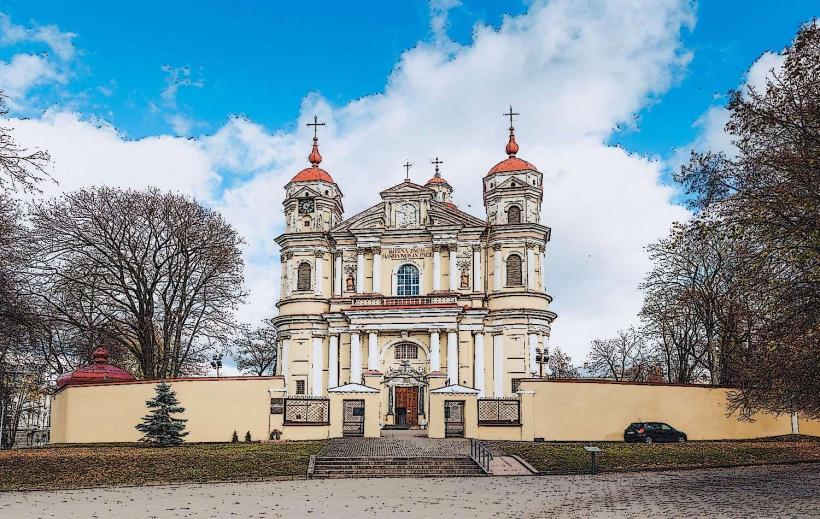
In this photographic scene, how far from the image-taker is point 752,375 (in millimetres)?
23188

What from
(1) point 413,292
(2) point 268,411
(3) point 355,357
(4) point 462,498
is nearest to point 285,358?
(3) point 355,357

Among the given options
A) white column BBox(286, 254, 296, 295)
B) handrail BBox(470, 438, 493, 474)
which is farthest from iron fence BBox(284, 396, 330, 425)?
white column BBox(286, 254, 296, 295)

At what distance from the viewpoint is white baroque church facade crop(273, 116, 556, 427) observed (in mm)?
45531

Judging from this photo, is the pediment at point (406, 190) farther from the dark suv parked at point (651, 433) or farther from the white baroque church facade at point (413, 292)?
the dark suv parked at point (651, 433)

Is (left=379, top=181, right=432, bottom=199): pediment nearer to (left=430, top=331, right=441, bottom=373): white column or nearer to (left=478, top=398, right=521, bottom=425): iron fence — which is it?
(left=430, top=331, right=441, bottom=373): white column

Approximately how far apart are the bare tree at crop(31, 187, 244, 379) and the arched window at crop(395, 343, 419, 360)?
8.91 m

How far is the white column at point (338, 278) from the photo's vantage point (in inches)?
1902

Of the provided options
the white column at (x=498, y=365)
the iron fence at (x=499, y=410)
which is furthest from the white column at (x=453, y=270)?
the iron fence at (x=499, y=410)

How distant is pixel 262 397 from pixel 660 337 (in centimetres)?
2643

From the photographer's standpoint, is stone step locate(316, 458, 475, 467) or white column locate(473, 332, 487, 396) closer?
stone step locate(316, 458, 475, 467)

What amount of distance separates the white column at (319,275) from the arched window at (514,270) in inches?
400

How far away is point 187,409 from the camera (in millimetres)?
31875

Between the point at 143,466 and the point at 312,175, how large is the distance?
99.3 feet

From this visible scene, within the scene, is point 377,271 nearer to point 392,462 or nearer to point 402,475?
point 392,462
